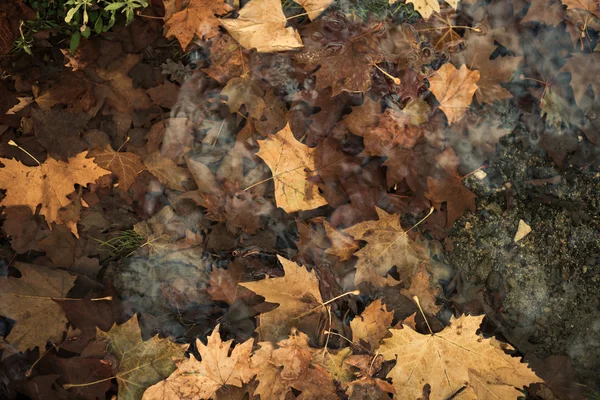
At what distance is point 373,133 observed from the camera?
1.92 meters

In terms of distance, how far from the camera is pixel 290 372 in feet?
6.00

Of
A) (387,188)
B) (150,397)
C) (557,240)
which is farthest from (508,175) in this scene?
(150,397)

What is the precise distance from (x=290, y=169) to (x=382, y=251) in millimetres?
481

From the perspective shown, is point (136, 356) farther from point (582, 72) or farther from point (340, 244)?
point (582, 72)

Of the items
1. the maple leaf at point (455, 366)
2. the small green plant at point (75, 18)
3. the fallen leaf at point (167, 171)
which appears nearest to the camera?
the maple leaf at point (455, 366)

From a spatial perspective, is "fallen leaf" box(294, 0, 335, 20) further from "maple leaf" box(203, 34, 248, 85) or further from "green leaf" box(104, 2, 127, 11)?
"green leaf" box(104, 2, 127, 11)

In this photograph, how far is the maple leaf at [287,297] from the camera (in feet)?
6.04

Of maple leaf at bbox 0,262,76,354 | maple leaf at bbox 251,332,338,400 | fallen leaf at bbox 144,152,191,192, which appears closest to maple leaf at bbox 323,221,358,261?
maple leaf at bbox 251,332,338,400

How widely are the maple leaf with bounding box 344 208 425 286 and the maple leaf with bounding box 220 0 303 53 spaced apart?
2.53 feet

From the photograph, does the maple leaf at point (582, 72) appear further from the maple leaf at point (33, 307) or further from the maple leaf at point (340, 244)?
the maple leaf at point (33, 307)

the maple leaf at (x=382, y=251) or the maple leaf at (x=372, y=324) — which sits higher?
the maple leaf at (x=382, y=251)

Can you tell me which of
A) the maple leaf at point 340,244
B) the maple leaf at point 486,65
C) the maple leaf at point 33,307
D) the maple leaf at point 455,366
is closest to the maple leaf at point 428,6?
the maple leaf at point 486,65

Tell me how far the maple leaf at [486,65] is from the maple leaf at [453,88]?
0.18ft

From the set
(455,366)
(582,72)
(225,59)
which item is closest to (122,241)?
(225,59)
